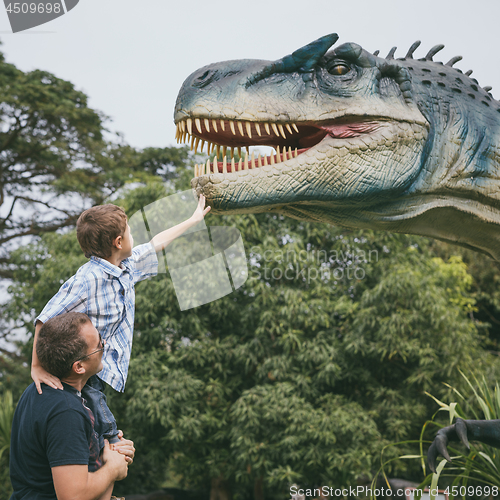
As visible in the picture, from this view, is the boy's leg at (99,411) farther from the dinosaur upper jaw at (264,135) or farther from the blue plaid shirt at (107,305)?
the dinosaur upper jaw at (264,135)

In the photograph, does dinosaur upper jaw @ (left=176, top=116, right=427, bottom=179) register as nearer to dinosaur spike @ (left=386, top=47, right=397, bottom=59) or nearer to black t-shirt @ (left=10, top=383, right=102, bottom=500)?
dinosaur spike @ (left=386, top=47, right=397, bottom=59)

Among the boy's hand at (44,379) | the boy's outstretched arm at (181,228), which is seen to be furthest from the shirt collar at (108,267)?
the boy's hand at (44,379)

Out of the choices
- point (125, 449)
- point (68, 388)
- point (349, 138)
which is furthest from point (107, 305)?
point (349, 138)

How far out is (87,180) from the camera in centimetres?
1226

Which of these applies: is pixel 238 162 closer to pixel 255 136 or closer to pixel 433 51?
pixel 255 136

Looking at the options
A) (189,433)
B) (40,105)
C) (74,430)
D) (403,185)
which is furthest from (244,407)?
(40,105)

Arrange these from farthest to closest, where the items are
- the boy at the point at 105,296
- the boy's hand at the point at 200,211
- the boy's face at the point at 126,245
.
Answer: the boy's hand at the point at 200,211 < the boy's face at the point at 126,245 < the boy at the point at 105,296

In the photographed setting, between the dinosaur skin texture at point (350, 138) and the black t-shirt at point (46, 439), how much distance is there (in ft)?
2.73

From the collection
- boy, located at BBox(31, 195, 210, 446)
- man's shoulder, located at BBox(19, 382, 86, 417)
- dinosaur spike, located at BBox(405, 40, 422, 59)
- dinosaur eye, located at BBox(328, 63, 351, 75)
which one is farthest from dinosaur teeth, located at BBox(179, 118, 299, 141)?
man's shoulder, located at BBox(19, 382, 86, 417)

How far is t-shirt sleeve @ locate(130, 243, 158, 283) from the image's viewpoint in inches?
73.5

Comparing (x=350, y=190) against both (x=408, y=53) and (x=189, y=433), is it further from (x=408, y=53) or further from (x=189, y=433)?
(x=189, y=433)

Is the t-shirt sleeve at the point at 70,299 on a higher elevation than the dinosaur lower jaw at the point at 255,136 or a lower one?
lower

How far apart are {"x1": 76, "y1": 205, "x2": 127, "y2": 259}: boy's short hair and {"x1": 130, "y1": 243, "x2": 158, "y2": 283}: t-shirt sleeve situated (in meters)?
0.18

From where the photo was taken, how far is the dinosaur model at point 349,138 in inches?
74.0
